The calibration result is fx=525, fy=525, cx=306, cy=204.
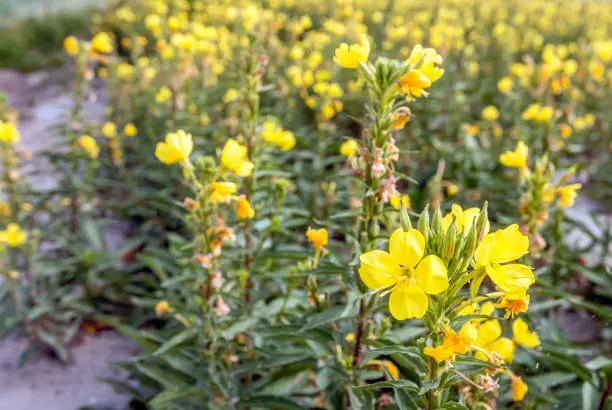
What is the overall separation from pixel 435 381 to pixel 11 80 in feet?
30.7

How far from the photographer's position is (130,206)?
4273mm

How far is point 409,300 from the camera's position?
3.86ft

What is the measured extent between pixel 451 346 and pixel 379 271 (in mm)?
254

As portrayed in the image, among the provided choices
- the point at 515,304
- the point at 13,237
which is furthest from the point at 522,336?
the point at 13,237

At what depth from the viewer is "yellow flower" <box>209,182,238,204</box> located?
1.87 meters

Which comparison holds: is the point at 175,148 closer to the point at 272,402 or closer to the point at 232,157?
the point at 232,157

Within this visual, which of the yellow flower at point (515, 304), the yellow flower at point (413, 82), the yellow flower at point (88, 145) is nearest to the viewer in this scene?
the yellow flower at point (515, 304)

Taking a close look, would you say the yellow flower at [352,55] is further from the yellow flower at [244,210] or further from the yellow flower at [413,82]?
the yellow flower at [244,210]

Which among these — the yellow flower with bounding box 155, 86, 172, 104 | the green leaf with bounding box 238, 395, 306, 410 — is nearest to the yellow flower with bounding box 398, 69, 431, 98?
the green leaf with bounding box 238, 395, 306, 410

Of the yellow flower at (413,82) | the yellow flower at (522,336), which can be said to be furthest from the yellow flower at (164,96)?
the yellow flower at (522,336)

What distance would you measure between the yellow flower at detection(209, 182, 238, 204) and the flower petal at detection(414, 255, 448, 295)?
35.8 inches

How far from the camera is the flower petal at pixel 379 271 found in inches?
46.7

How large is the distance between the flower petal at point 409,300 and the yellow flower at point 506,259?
151mm

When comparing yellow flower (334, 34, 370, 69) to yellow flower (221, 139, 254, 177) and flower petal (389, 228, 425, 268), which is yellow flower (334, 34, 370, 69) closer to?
yellow flower (221, 139, 254, 177)
